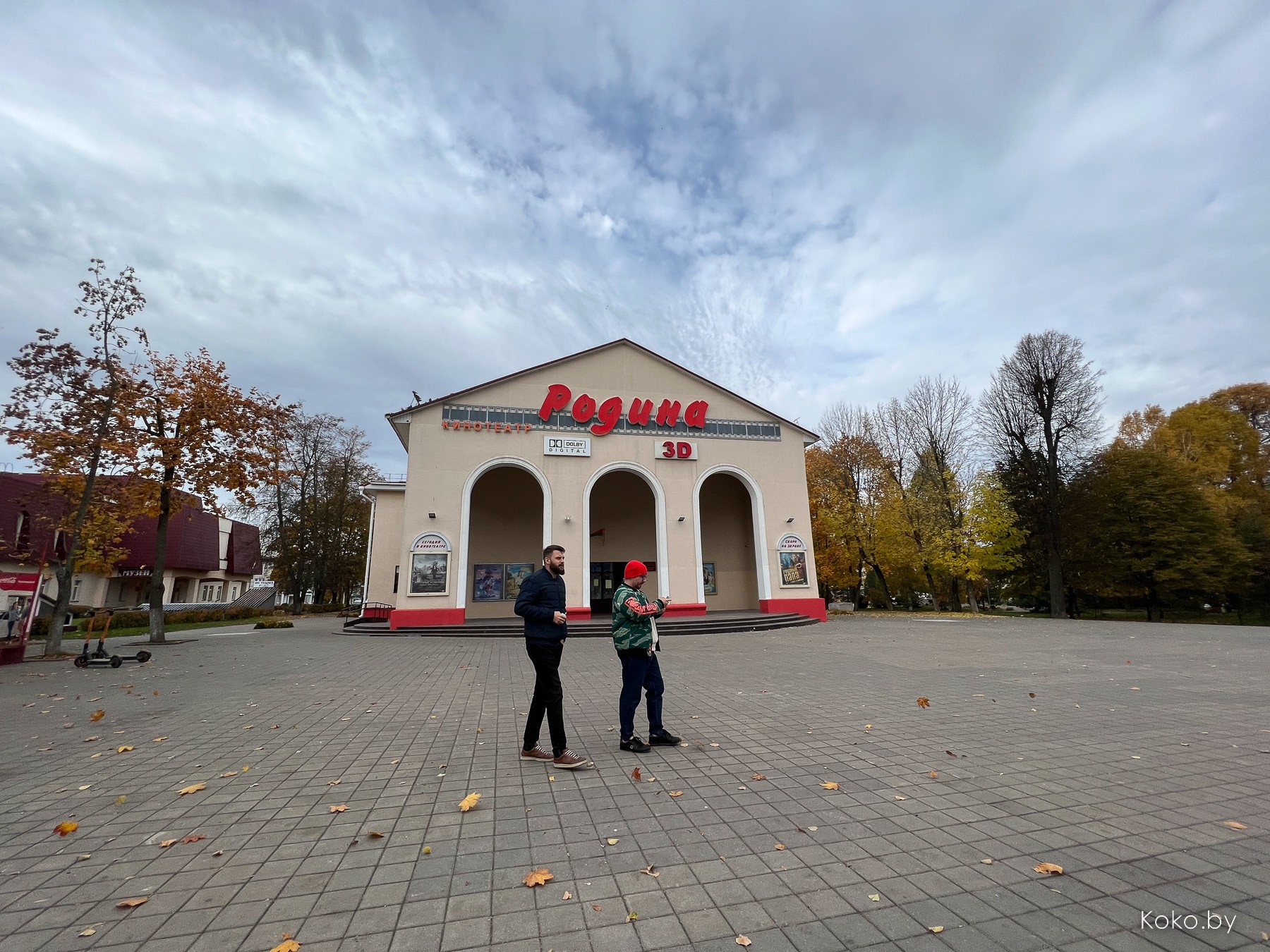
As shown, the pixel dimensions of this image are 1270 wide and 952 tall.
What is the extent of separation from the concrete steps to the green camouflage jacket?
1265 cm

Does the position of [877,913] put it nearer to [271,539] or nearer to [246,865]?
[246,865]

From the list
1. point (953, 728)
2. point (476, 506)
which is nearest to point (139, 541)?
point (476, 506)

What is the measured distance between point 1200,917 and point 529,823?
3540 mm

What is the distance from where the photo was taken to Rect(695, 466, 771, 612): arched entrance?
2659 centimetres

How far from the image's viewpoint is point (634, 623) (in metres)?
5.26

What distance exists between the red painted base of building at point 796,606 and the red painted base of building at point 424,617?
40.5 feet

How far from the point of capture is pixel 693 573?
22375mm

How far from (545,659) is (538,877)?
6.64 ft

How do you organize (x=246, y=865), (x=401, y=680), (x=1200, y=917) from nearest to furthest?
(x=1200, y=917) → (x=246, y=865) → (x=401, y=680)

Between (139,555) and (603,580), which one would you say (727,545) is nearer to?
(603,580)

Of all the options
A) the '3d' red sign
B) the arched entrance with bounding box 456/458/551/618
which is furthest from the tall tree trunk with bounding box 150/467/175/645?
the '3d' red sign

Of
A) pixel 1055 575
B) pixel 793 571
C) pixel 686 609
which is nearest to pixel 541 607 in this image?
pixel 686 609

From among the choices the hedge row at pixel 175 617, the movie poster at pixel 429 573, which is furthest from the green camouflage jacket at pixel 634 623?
the hedge row at pixel 175 617

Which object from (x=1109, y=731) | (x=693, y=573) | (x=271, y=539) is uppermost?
(x=271, y=539)
